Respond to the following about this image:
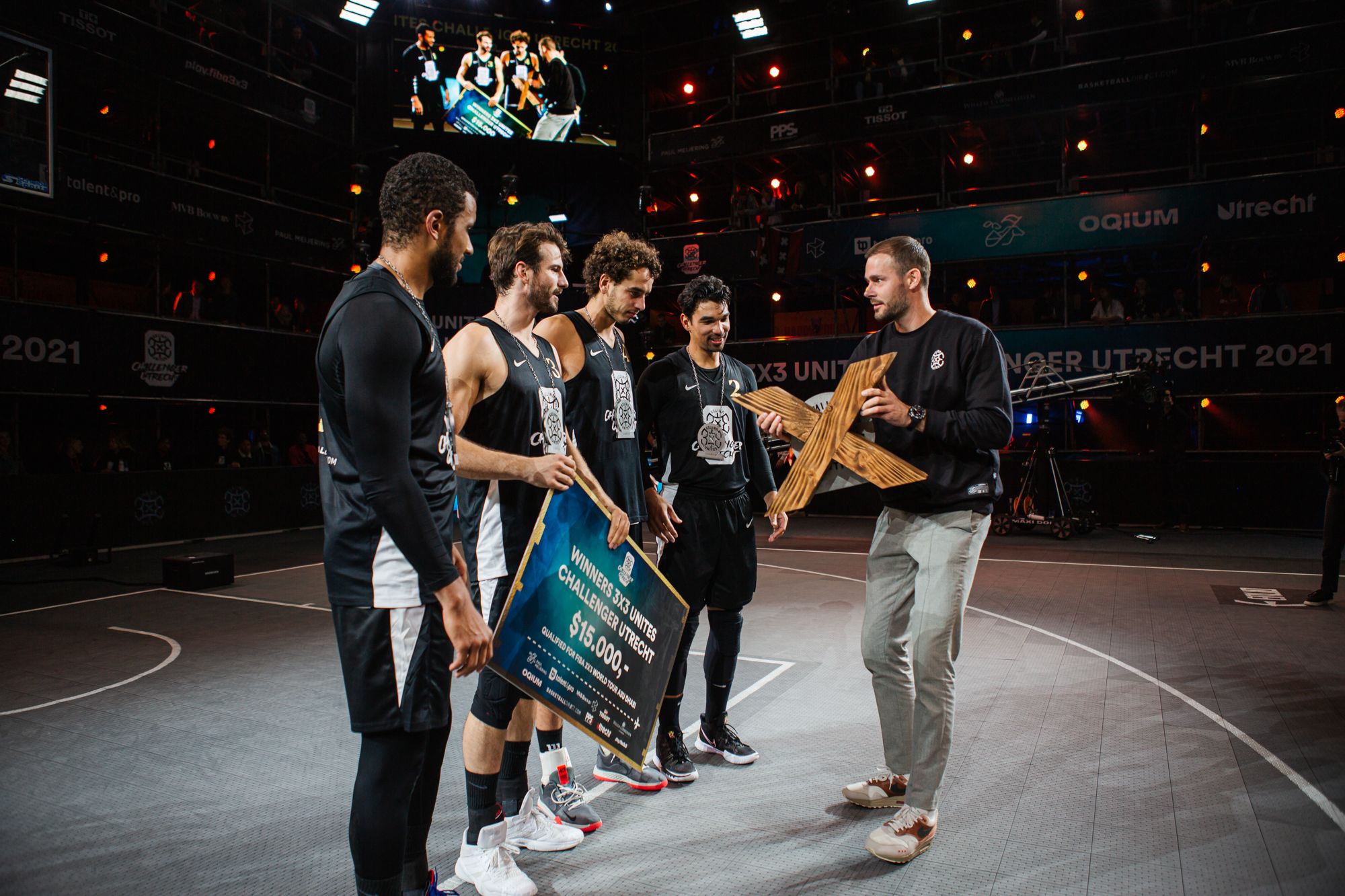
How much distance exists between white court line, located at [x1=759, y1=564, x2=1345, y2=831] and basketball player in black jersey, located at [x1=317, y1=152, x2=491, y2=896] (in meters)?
3.51

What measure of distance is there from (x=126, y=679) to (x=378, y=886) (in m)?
4.52

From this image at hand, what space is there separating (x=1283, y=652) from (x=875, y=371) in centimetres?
481

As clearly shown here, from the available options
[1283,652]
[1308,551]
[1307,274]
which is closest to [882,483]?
[1283,652]

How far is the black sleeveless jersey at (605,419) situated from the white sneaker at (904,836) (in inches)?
62.8

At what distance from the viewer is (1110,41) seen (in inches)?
655

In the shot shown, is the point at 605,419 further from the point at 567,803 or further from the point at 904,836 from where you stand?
the point at 904,836

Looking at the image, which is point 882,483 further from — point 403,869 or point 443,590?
point 403,869

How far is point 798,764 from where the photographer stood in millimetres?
3895

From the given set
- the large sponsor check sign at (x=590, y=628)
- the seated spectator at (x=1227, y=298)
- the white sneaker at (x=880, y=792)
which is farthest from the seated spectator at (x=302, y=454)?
the seated spectator at (x=1227, y=298)

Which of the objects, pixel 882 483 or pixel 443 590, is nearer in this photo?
pixel 443 590

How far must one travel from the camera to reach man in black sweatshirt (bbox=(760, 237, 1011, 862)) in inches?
121

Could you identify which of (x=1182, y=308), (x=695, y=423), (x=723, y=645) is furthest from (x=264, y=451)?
(x=1182, y=308)

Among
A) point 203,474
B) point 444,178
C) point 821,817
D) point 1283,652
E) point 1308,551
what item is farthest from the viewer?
point 203,474

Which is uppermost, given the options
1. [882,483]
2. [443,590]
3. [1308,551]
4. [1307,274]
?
[1307,274]
